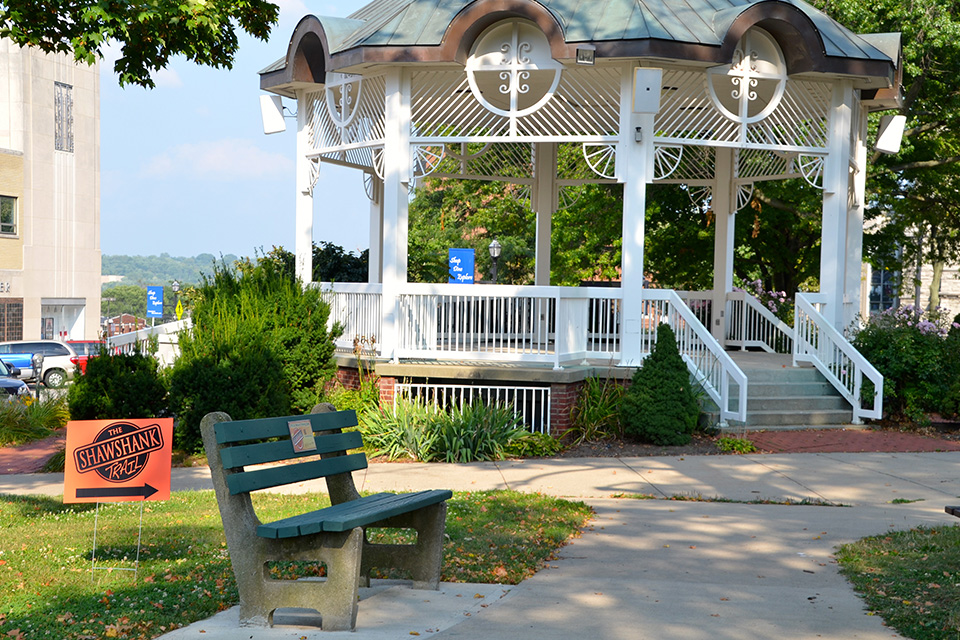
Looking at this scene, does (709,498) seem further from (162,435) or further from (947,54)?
(947,54)

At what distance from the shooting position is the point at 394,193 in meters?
13.9

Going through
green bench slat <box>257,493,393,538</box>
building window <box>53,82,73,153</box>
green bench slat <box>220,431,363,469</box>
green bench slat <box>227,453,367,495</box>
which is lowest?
green bench slat <box>257,493,393,538</box>

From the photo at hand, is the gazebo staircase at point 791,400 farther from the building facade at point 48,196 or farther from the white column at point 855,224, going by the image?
the building facade at point 48,196

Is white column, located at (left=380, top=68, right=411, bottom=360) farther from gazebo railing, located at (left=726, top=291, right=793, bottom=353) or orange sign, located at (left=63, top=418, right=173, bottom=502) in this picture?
orange sign, located at (left=63, top=418, right=173, bottom=502)

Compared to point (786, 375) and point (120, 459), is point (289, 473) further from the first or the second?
point (786, 375)

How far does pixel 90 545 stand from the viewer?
7.24m

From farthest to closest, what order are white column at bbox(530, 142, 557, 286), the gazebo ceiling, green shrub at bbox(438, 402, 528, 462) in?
1. white column at bbox(530, 142, 557, 286)
2. the gazebo ceiling
3. green shrub at bbox(438, 402, 528, 462)

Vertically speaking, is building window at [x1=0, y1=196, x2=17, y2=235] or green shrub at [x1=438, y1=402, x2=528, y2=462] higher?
building window at [x1=0, y1=196, x2=17, y2=235]

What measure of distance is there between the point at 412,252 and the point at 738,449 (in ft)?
62.5

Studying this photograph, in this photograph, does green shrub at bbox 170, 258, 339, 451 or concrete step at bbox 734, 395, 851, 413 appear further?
concrete step at bbox 734, 395, 851, 413

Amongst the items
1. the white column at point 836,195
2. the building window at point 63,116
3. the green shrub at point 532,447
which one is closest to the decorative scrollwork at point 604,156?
the white column at point 836,195

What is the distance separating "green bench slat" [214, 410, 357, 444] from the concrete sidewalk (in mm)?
934

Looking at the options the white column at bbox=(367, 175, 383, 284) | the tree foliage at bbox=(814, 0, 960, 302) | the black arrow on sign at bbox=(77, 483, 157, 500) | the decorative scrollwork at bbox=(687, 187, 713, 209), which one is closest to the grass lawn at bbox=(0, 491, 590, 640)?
the black arrow on sign at bbox=(77, 483, 157, 500)

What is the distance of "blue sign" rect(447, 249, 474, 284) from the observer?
103ft
